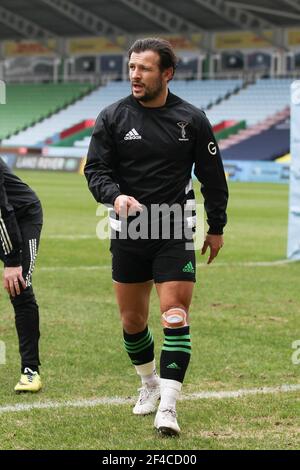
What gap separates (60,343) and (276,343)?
185 cm

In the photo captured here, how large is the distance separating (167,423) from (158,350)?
282 centimetres

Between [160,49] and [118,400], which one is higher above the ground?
[160,49]

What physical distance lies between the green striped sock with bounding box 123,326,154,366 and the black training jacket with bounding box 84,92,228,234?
896 mm

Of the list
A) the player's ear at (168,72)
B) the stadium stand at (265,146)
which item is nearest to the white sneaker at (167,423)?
the player's ear at (168,72)

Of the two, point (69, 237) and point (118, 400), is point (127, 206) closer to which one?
point (118, 400)

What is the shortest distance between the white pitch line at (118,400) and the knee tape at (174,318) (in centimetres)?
91

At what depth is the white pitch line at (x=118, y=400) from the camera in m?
6.16

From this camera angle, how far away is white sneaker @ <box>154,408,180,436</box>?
5395mm

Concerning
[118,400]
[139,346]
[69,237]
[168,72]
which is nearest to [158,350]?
[118,400]

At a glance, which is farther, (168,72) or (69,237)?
(69,237)

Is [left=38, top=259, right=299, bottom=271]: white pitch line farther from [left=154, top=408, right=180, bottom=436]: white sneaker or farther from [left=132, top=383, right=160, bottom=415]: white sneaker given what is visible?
[left=154, top=408, right=180, bottom=436]: white sneaker

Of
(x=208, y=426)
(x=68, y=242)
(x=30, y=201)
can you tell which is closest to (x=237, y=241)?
(x=68, y=242)

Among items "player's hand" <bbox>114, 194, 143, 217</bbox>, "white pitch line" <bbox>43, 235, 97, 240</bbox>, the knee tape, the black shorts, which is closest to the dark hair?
"player's hand" <bbox>114, 194, 143, 217</bbox>

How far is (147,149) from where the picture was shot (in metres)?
5.71
